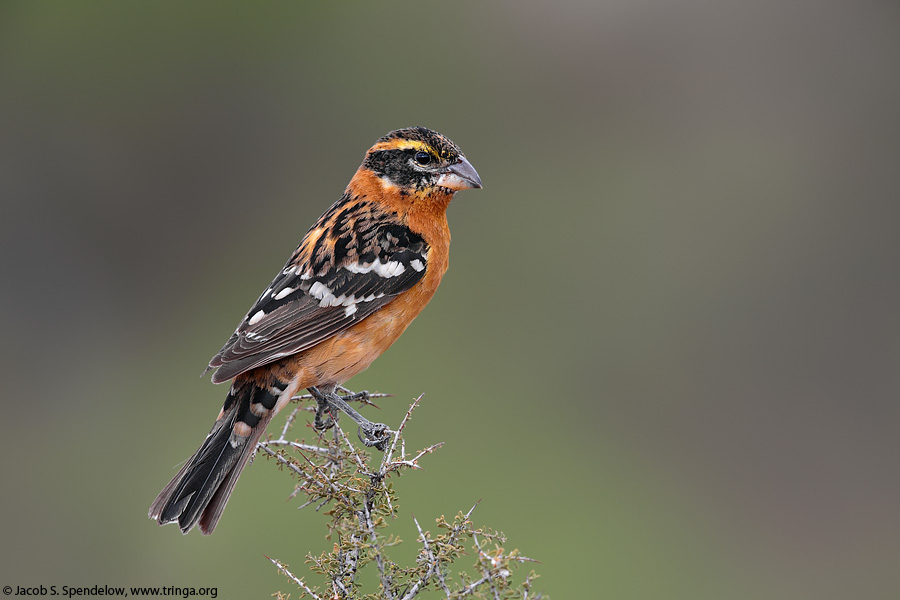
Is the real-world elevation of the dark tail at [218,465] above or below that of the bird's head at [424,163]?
below

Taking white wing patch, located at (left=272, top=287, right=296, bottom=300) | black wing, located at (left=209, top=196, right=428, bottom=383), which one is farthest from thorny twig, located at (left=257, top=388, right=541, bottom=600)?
white wing patch, located at (left=272, top=287, right=296, bottom=300)

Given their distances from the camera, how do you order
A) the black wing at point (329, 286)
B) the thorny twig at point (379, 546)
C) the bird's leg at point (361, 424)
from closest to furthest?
the thorny twig at point (379, 546)
the black wing at point (329, 286)
the bird's leg at point (361, 424)

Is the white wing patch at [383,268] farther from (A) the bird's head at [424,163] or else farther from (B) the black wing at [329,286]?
(A) the bird's head at [424,163]

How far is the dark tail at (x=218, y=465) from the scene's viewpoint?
15.8 feet

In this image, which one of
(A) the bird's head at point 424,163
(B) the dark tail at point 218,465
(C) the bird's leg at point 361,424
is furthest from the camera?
(A) the bird's head at point 424,163

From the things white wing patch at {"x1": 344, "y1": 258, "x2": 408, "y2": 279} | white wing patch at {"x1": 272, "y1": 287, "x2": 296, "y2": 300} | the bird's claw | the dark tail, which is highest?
white wing patch at {"x1": 344, "y1": 258, "x2": 408, "y2": 279}

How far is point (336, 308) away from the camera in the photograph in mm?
5363

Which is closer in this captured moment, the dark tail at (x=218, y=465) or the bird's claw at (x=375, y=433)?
the dark tail at (x=218, y=465)

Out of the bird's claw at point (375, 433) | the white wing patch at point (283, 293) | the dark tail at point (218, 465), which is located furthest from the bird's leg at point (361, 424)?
the white wing patch at point (283, 293)

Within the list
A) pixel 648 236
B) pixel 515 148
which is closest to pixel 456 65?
pixel 515 148

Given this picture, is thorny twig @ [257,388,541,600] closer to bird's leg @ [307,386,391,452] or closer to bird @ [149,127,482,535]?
bird @ [149,127,482,535]

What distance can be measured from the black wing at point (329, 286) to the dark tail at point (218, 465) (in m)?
0.29

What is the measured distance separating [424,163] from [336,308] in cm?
106

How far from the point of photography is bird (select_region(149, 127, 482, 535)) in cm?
497
